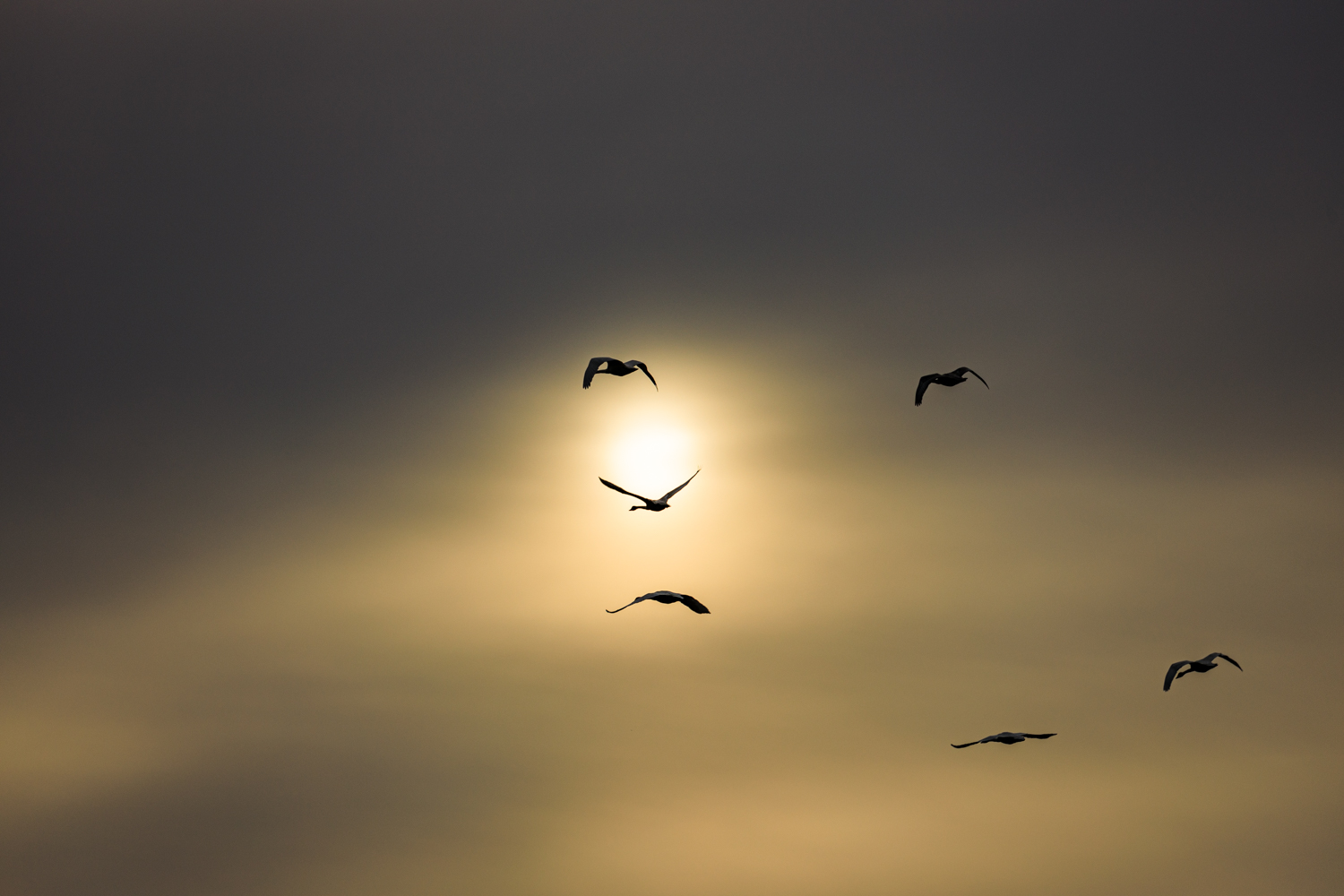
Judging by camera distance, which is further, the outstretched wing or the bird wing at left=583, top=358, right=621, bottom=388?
the outstretched wing

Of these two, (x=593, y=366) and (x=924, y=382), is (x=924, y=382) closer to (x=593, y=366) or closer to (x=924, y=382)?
(x=924, y=382)

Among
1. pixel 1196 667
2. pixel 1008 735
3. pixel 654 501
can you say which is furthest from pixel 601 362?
pixel 1196 667

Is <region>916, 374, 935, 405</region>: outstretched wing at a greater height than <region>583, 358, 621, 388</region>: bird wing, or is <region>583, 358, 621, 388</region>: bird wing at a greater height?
<region>916, 374, 935, 405</region>: outstretched wing

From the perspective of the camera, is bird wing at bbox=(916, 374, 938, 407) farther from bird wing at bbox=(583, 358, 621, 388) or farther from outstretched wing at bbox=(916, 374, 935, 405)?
bird wing at bbox=(583, 358, 621, 388)

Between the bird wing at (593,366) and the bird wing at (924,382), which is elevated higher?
the bird wing at (924,382)

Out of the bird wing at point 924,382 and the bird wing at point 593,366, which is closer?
the bird wing at point 593,366

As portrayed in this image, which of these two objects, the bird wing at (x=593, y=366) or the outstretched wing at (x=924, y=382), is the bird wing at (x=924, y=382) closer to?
the outstretched wing at (x=924, y=382)

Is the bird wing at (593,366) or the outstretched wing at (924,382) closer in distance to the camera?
the bird wing at (593,366)

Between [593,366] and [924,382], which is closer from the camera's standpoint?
[593,366]

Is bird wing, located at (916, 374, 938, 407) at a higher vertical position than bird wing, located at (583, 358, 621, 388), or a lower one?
higher

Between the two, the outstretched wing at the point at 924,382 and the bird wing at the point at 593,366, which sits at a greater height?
the outstretched wing at the point at 924,382

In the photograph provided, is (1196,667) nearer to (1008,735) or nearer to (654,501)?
(1008,735)

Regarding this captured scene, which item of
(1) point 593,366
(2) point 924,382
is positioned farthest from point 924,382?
(1) point 593,366

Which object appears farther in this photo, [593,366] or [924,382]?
[924,382]
